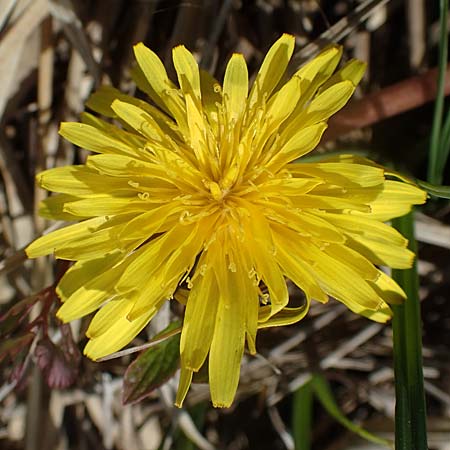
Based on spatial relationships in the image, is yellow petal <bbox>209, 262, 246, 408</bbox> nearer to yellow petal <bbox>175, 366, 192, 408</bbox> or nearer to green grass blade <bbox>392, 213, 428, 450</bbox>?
yellow petal <bbox>175, 366, 192, 408</bbox>

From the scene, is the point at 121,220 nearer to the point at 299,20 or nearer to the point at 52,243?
the point at 52,243

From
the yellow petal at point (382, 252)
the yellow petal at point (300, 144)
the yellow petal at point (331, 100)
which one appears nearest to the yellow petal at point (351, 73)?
the yellow petal at point (331, 100)

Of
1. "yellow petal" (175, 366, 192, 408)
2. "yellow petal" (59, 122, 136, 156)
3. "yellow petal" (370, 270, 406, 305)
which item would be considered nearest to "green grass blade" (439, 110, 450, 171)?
"yellow petal" (370, 270, 406, 305)

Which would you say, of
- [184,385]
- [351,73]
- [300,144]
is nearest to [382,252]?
[300,144]

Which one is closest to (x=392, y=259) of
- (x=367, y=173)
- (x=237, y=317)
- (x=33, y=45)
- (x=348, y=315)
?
(x=367, y=173)

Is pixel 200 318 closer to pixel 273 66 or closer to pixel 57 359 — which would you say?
pixel 57 359

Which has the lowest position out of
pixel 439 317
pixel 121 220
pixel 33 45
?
pixel 439 317
